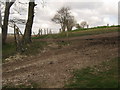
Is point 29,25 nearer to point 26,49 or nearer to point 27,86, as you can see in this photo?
point 26,49

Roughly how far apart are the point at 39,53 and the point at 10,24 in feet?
22.2

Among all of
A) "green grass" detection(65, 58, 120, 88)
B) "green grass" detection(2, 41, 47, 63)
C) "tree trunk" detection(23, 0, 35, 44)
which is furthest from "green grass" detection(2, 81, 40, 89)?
"tree trunk" detection(23, 0, 35, 44)

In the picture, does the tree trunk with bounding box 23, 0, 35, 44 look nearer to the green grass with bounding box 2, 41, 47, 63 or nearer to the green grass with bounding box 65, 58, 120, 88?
the green grass with bounding box 2, 41, 47, 63

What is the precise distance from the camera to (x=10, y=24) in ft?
75.6

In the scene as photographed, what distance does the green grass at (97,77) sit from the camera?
868 cm

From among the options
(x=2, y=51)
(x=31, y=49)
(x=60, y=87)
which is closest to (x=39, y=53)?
(x=31, y=49)

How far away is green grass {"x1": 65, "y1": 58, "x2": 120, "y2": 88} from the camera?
28.5ft

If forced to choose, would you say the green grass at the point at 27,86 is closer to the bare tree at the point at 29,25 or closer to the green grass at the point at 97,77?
the green grass at the point at 97,77

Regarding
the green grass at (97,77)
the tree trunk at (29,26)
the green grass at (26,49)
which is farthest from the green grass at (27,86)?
the tree trunk at (29,26)

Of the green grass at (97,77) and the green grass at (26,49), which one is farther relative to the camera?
the green grass at (26,49)

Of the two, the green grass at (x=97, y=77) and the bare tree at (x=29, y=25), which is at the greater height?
the bare tree at (x=29, y=25)

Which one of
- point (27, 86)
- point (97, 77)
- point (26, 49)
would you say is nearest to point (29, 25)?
point (26, 49)

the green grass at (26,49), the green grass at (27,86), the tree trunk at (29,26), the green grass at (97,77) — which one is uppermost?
the tree trunk at (29,26)

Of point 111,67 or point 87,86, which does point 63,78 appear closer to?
point 87,86
